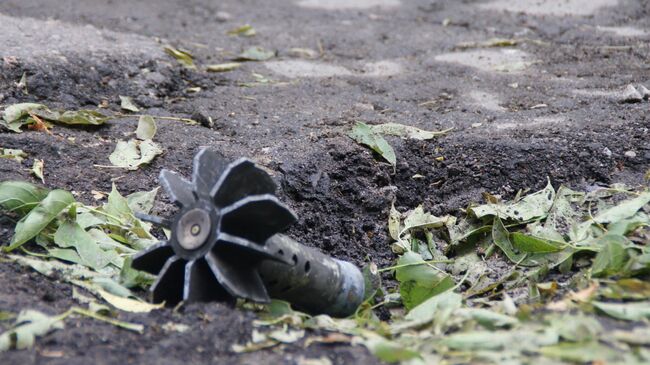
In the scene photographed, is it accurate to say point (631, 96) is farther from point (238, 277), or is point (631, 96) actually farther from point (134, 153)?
point (238, 277)

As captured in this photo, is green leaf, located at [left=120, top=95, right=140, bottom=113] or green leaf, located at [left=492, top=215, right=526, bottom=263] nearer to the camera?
green leaf, located at [left=492, top=215, right=526, bottom=263]

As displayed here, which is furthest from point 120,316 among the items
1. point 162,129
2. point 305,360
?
point 162,129

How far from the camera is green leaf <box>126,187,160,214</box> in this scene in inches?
126

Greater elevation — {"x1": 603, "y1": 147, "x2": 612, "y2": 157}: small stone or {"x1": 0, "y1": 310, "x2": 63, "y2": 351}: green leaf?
{"x1": 603, "y1": 147, "x2": 612, "y2": 157}: small stone

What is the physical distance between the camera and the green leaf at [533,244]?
2.92 metres

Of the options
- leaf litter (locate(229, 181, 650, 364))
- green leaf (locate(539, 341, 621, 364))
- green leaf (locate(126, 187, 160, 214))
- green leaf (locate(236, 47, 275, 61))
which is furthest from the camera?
green leaf (locate(236, 47, 275, 61))

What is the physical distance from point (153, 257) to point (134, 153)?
4.13 feet

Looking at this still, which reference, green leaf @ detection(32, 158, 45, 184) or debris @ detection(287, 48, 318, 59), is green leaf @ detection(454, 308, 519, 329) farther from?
debris @ detection(287, 48, 318, 59)

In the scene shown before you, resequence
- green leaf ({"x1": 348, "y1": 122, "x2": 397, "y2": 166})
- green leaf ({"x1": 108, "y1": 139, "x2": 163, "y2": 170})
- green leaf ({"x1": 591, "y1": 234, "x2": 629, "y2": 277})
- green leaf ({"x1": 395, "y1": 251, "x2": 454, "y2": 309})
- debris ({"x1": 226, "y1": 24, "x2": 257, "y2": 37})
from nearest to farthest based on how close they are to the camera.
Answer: green leaf ({"x1": 591, "y1": 234, "x2": 629, "y2": 277})
green leaf ({"x1": 395, "y1": 251, "x2": 454, "y2": 309})
green leaf ({"x1": 108, "y1": 139, "x2": 163, "y2": 170})
green leaf ({"x1": 348, "y1": 122, "x2": 397, "y2": 166})
debris ({"x1": 226, "y1": 24, "x2": 257, "y2": 37})

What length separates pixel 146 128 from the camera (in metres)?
3.86

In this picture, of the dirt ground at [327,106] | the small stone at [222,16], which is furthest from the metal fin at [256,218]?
the small stone at [222,16]

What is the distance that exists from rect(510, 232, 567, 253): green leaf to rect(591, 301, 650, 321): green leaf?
66 centimetres

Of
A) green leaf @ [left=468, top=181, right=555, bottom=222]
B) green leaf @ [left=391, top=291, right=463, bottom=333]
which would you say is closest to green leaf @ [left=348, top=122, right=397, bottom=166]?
green leaf @ [left=468, top=181, right=555, bottom=222]

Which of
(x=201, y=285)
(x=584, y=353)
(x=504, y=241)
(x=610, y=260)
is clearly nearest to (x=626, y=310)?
(x=584, y=353)
